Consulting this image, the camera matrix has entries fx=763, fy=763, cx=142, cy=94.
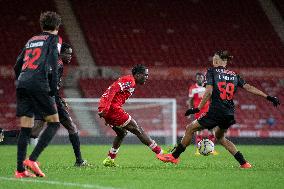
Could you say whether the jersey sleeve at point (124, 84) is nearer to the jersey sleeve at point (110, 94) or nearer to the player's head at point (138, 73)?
the jersey sleeve at point (110, 94)

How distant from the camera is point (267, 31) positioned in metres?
27.4

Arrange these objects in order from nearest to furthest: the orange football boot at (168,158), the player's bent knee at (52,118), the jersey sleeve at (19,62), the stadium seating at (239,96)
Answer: the player's bent knee at (52,118)
the jersey sleeve at (19,62)
the orange football boot at (168,158)
the stadium seating at (239,96)

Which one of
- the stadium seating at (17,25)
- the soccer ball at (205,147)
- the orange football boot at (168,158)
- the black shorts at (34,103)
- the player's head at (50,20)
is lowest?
the stadium seating at (17,25)

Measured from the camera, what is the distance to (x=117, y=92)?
11.1 metres

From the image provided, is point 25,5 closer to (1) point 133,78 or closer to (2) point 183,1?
Result: (2) point 183,1

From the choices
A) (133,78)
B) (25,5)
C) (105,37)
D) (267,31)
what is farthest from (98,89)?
(133,78)

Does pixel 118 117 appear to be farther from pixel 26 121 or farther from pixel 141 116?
pixel 141 116

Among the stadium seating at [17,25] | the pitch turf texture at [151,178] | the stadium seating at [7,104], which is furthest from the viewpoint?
the stadium seating at [17,25]

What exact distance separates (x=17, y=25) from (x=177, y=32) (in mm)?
5625

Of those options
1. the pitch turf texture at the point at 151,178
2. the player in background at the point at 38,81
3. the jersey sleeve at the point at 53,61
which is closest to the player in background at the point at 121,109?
the pitch turf texture at the point at 151,178

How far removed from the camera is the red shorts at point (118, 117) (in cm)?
1109

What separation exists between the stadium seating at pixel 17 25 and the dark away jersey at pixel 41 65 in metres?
16.5

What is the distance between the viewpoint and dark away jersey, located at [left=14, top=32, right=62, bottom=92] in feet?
27.2

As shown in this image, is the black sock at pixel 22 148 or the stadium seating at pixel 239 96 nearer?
the black sock at pixel 22 148
